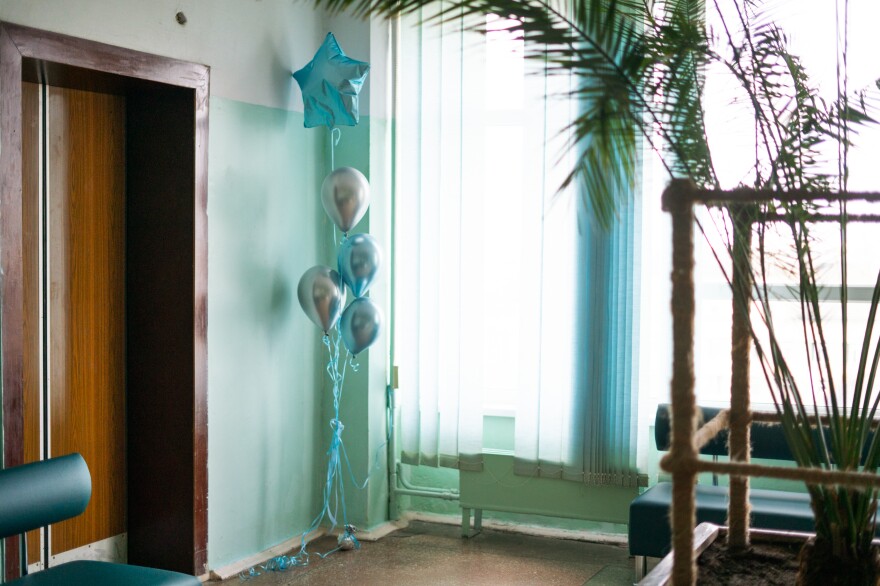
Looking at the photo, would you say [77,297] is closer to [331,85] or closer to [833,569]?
[331,85]

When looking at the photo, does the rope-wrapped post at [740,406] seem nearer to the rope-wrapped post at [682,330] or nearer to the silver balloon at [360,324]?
the rope-wrapped post at [682,330]

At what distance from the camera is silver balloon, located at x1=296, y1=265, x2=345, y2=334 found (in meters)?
4.10

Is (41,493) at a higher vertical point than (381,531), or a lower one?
higher

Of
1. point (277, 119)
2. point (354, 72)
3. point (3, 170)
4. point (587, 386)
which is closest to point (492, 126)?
point (354, 72)

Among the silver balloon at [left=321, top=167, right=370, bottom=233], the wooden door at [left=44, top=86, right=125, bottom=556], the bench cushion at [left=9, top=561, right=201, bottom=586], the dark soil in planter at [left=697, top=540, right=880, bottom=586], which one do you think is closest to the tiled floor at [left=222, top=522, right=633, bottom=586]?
the wooden door at [left=44, top=86, right=125, bottom=556]

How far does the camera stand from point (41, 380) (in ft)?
11.7

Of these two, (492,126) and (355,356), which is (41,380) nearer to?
(355,356)

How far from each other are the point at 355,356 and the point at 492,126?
1.25 meters

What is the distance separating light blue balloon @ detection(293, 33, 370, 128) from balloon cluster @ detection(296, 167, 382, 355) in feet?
0.85

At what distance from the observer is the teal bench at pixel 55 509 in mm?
2611

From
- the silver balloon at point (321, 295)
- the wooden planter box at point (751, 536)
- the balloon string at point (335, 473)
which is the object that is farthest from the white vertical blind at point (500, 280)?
the wooden planter box at point (751, 536)

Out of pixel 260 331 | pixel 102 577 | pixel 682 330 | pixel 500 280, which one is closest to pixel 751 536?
pixel 682 330

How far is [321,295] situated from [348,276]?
145 mm

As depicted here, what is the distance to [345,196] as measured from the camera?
4.12 m
